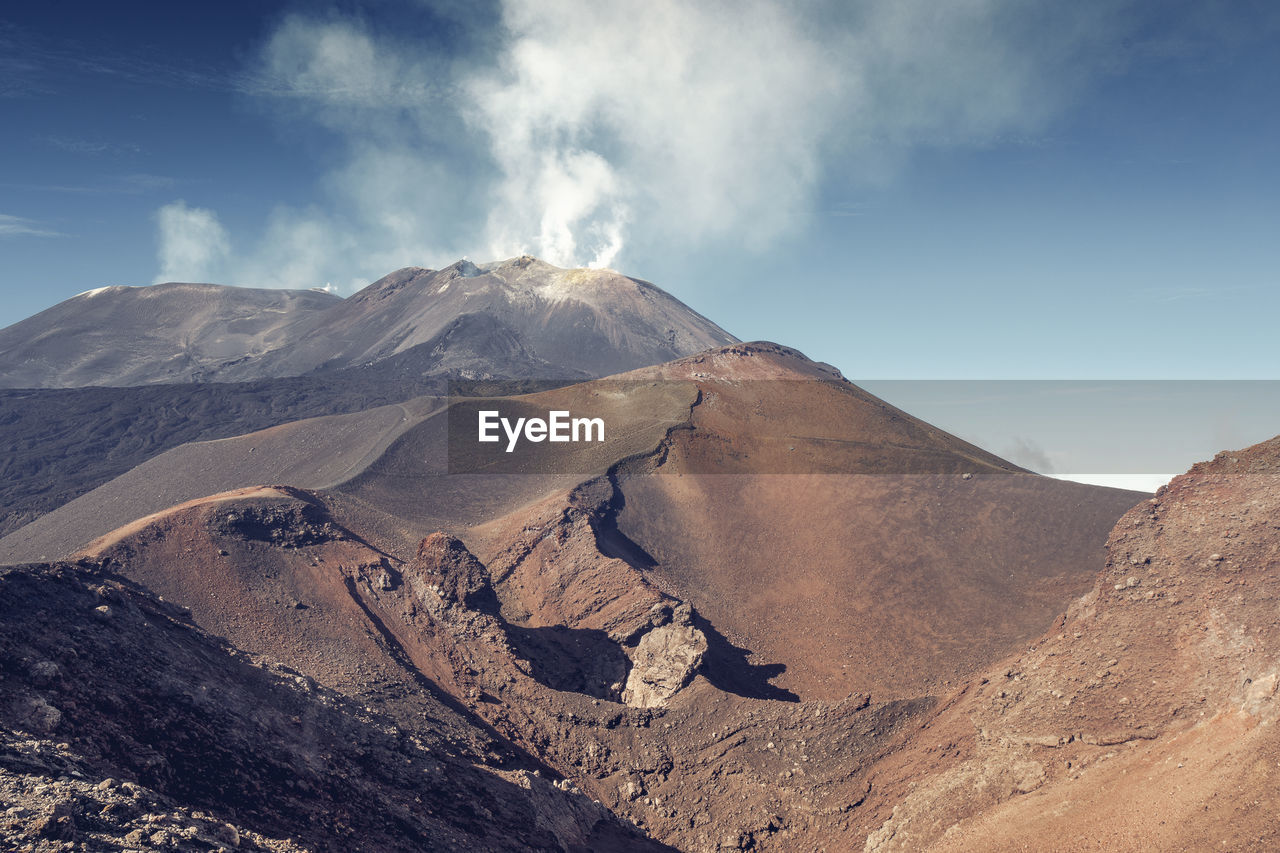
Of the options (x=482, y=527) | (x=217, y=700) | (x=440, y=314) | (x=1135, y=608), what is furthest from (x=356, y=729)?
(x=440, y=314)

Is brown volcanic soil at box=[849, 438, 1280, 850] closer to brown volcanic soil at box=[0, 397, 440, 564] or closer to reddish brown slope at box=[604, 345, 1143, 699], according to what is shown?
reddish brown slope at box=[604, 345, 1143, 699]

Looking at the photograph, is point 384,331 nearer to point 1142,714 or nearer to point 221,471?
point 221,471

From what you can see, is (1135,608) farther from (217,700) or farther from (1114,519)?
(1114,519)

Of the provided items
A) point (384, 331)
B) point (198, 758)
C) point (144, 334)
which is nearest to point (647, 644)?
point (198, 758)

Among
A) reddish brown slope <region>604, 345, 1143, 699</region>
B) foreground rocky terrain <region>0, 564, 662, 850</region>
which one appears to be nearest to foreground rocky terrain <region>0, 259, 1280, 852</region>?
foreground rocky terrain <region>0, 564, 662, 850</region>

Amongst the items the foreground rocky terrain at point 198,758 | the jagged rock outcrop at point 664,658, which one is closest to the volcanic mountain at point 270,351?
the foreground rocky terrain at point 198,758

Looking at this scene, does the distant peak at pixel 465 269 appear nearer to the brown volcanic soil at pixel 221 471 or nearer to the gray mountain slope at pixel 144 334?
the gray mountain slope at pixel 144 334
